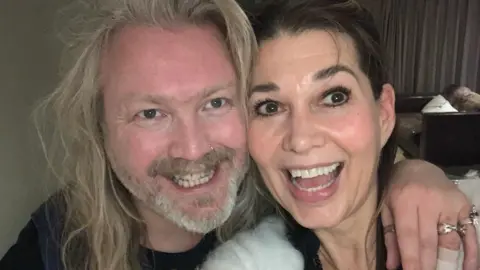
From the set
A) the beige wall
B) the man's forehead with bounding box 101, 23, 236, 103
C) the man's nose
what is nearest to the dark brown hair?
the man's forehead with bounding box 101, 23, 236, 103

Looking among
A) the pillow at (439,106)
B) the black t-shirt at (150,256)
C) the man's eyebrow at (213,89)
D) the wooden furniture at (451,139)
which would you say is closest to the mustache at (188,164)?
the man's eyebrow at (213,89)

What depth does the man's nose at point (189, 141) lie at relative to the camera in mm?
1261

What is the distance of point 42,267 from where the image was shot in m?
1.38

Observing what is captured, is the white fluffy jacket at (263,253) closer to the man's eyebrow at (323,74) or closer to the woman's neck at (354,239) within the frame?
the woman's neck at (354,239)

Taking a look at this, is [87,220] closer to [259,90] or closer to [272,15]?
[259,90]

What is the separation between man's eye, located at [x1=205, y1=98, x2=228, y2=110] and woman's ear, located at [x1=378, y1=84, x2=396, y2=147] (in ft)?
1.11

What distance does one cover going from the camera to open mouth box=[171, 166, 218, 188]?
1293 millimetres

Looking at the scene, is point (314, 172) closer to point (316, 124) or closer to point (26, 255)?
point (316, 124)

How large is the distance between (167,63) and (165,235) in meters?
0.45

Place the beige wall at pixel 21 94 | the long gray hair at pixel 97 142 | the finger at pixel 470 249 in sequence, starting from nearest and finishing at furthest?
1. the finger at pixel 470 249
2. the long gray hair at pixel 97 142
3. the beige wall at pixel 21 94

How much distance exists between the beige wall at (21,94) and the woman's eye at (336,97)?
3.48 ft

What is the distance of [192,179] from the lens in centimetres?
130

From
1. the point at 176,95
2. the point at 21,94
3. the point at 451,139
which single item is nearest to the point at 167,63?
the point at 176,95

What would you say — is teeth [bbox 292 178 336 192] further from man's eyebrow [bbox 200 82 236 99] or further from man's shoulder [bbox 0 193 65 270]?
man's shoulder [bbox 0 193 65 270]
